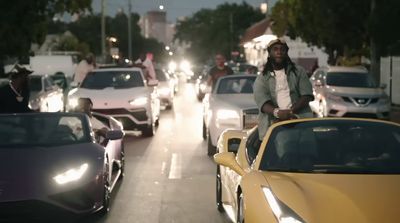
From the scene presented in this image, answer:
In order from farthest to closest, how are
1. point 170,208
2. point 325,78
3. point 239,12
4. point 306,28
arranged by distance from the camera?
point 239,12
point 306,28
point 325,78
point 170,208

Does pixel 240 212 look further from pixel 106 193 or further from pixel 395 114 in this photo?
pixel 395 114

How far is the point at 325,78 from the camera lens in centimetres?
2277

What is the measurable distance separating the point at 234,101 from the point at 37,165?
650 cm

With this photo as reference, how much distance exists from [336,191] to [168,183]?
5.70 m

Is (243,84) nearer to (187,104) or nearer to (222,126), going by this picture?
(222,126)

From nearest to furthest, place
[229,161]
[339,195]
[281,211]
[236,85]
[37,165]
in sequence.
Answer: [281,211], [339,195], [229,161], [37,165], [236,85]

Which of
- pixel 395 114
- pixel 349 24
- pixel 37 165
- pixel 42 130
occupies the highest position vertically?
pixel 349 24

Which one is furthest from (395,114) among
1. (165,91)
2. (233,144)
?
(233,144)

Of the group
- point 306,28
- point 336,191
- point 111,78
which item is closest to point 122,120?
point 111,78

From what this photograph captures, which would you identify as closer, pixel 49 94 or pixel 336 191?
pixel 336 191

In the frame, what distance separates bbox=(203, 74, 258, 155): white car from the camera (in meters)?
13.7

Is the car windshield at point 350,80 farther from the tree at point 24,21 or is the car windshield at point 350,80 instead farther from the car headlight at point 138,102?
the tree at point 24,21

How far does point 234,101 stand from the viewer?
14.3 m

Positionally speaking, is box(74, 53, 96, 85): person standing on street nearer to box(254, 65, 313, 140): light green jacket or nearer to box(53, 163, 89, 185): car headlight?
box(254, 65, 313, 140): light green jacket
